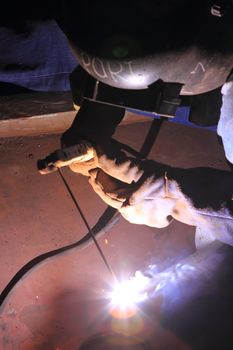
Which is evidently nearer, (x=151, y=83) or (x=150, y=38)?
(x=150, y=38)

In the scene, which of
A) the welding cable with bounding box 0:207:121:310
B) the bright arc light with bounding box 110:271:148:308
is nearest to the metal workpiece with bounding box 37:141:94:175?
the welding cable with bounding box 0:207:121:310

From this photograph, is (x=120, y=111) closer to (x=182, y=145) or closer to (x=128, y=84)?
(x=128, y=84)

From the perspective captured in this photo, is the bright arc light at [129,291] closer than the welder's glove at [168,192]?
No

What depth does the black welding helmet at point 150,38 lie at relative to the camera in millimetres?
1747

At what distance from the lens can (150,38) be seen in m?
1.77

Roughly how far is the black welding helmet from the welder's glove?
0.52 meters

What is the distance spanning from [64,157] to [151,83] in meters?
0.64

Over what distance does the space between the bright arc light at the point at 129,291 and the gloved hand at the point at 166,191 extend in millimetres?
808

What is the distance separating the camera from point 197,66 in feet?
6.31

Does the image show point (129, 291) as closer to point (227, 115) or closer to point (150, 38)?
point (227, 115)

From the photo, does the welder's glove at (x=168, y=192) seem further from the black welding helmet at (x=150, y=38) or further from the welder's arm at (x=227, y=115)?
the black welding helmet at (x=150, y=38)

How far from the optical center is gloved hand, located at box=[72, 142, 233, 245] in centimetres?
207

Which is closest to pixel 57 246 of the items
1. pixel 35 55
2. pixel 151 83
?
pixel 35 55

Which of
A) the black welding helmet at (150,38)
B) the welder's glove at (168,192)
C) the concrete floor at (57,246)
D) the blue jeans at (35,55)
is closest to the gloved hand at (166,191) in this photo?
the welder's glove at (168,192)
